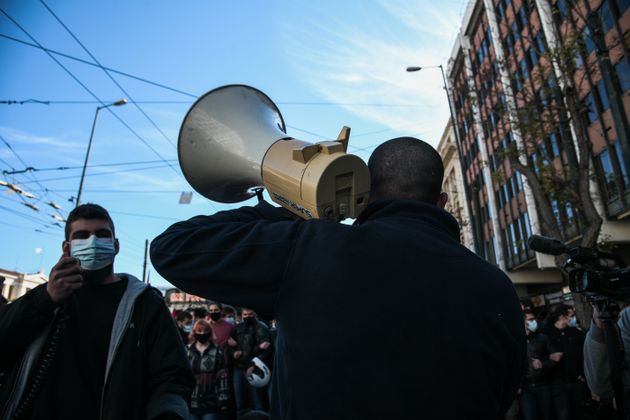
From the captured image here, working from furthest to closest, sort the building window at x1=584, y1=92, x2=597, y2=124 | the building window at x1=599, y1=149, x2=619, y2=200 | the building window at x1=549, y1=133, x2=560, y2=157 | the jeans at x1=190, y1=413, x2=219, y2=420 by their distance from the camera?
the building window at x1=549, y1=133, x2=560, y2=157 < the building window at x1=584, y1=92, x2=597, y2=124 < the building window at x1=599, y1=149, x2=619, y2=200 < the jeans at x1=190, y1=413, x2=219, y2=420

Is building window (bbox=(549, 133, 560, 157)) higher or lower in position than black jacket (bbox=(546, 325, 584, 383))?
higher

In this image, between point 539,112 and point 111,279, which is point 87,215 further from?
point 539,112

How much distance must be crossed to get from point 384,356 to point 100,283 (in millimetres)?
1696

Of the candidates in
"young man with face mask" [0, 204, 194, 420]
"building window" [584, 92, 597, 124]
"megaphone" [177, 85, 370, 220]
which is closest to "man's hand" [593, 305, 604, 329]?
"megaphone" [177, 85, 370, 220]

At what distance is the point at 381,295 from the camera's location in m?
1.06

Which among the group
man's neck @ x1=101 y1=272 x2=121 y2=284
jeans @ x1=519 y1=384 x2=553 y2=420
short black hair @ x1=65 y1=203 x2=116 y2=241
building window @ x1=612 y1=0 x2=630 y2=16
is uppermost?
building window @ x1=612 y1=0 x2=630 y2=16

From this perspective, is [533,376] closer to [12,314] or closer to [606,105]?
[12,314]

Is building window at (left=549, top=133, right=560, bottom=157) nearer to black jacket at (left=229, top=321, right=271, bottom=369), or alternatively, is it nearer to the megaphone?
black jacket at (left=229, top=321, right=271, bottom=369)

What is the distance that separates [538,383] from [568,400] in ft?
1.46

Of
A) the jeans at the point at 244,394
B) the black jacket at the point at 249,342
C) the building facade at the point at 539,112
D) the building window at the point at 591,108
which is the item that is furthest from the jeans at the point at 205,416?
the building window at the point at 591,108

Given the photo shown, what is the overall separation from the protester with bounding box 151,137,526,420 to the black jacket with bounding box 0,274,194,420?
0.88 meters

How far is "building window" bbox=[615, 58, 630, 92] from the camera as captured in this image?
1452 cm

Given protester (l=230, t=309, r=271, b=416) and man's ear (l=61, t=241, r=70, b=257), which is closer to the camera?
man's ear (l=61, t=241, r=70, b=257)

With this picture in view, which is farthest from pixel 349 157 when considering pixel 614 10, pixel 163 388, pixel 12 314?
pixel 614 10
